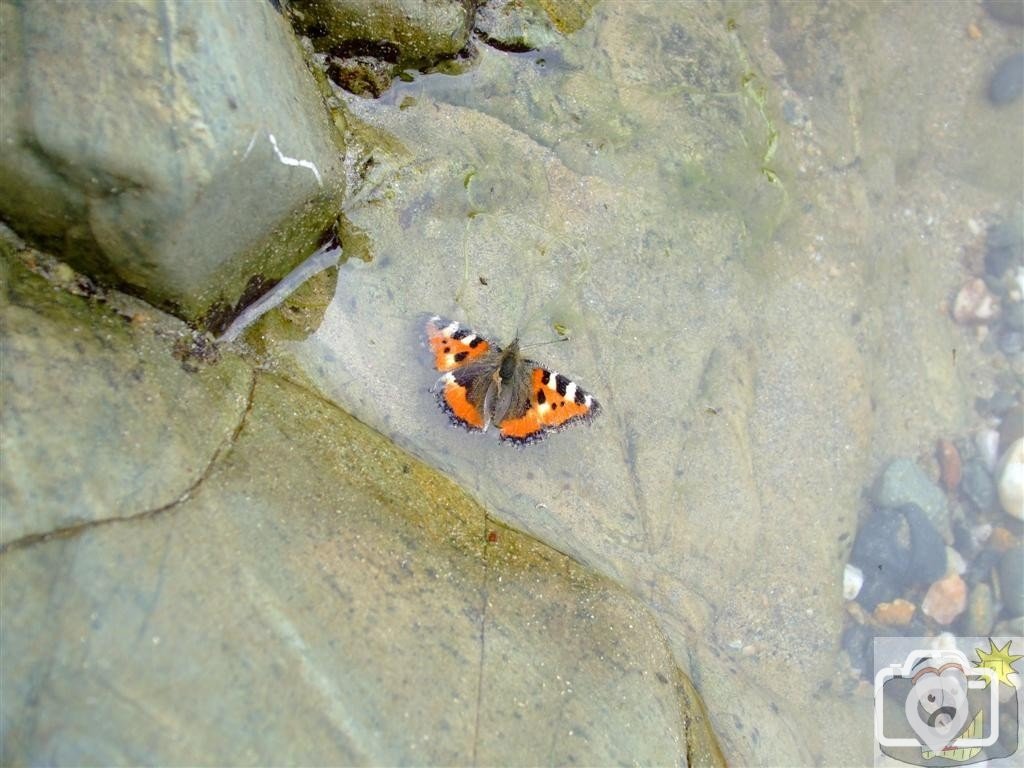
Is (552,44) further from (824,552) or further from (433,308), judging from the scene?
(824,552)

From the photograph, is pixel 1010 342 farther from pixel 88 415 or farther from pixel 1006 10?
pixel 88 415

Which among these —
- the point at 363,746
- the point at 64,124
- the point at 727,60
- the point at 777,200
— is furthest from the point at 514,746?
the point at 727,60

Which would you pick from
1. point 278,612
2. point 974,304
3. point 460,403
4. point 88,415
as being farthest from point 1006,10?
point 88,415

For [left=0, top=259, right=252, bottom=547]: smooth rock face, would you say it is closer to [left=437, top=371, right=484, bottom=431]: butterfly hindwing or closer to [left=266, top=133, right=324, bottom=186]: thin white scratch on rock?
[left=266, top=133, right=324, bottom=186]: thin white scratch on rock

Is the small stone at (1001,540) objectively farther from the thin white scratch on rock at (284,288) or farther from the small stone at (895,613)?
the thin white scratch on rock at (284,288)

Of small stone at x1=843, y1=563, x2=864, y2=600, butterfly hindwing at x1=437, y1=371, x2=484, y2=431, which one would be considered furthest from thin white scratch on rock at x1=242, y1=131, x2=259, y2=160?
small stone at x1=843, y1=563, x2=864, y2=600

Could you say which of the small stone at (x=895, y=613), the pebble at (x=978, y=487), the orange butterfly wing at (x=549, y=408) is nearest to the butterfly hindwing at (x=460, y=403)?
the orange butterfly wing at (x=549, y=408)

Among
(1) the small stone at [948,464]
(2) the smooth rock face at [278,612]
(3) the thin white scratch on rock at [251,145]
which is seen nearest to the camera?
(2) the smooth rock face at [278,612]
